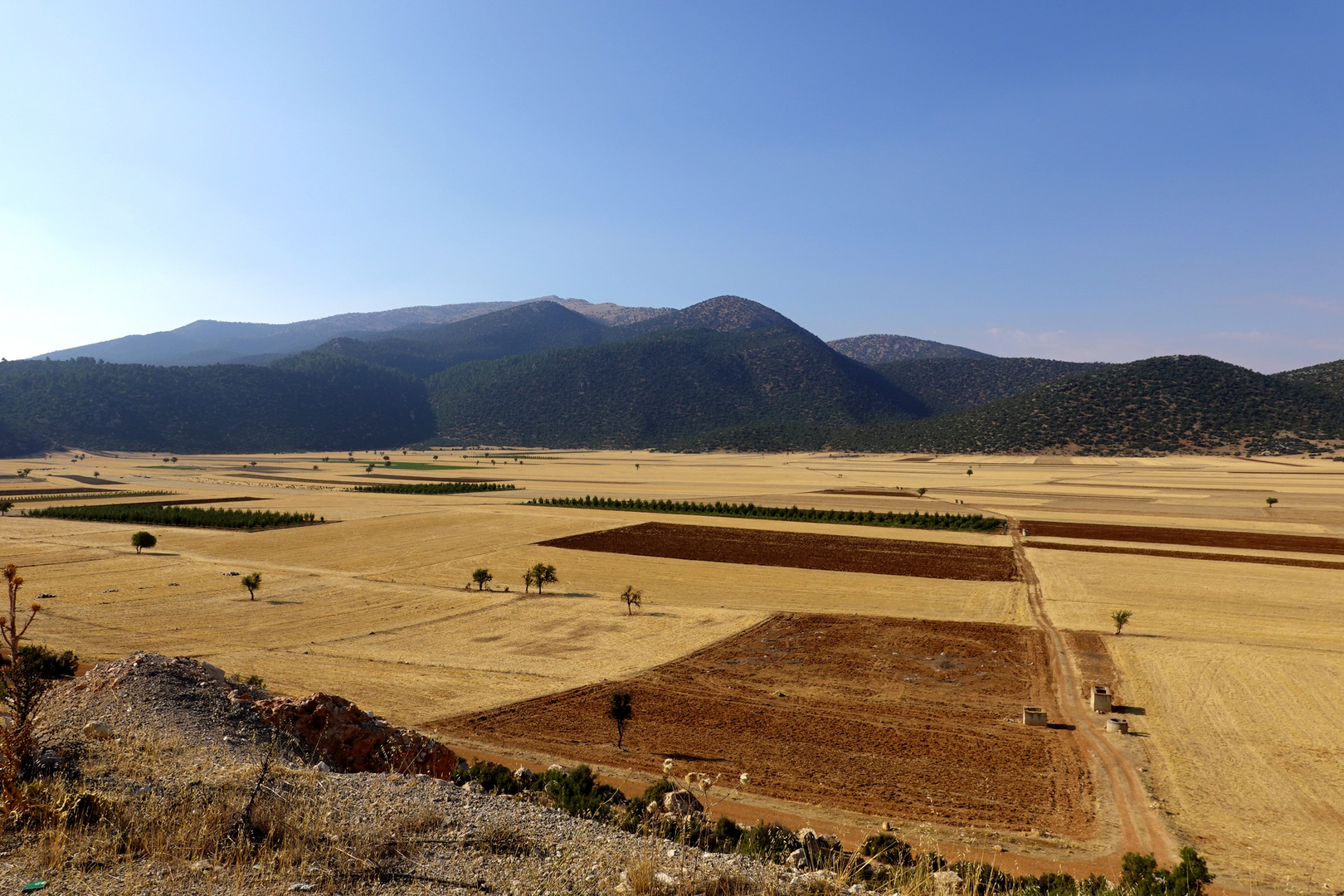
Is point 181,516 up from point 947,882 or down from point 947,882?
down

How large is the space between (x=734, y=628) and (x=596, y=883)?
65.1 ft

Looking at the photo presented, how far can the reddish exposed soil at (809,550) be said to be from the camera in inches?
1510

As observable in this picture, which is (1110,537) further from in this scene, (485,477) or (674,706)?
(485,477)

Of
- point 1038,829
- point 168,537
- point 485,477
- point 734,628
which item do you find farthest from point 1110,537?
point 485,477

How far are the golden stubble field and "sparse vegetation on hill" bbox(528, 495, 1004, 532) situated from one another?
3458mm

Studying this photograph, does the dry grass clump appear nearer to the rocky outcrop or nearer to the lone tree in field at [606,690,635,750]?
the rocky outcrop

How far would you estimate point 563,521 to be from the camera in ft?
182

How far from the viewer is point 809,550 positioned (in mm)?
43844

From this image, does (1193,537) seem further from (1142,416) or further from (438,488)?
(1142,416)

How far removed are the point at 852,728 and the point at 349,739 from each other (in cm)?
1109

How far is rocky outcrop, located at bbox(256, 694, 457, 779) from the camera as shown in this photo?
459 inches

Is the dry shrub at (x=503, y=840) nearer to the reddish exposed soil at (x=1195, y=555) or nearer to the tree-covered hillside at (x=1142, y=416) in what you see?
the reddish exposed soil at (x=1195, y=555)

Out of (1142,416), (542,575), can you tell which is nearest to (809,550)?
(542,575)

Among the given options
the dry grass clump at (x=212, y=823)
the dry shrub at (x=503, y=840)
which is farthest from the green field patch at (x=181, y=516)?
the dry shrub at (x=503, y=840)
